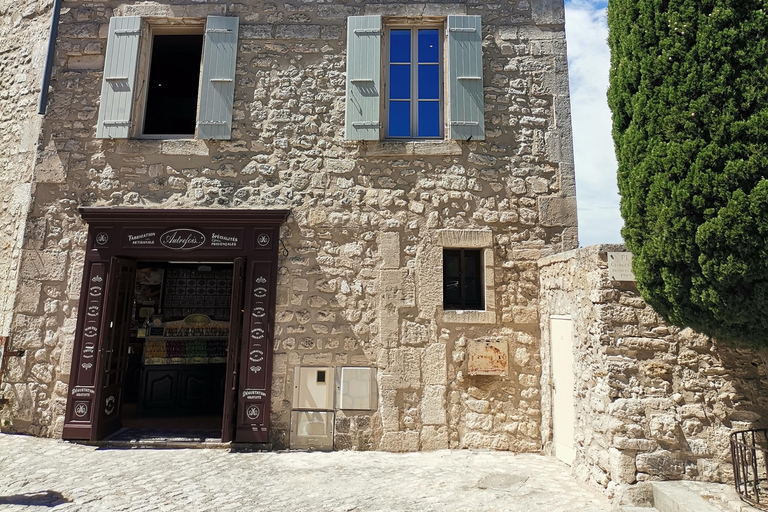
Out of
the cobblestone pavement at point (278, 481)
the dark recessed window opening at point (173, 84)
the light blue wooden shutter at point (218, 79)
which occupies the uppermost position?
the dark recessed window opening at point (173, 84)

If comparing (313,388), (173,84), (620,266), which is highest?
(173,84)

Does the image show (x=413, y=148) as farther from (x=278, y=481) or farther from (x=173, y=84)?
(x=173, y=84)

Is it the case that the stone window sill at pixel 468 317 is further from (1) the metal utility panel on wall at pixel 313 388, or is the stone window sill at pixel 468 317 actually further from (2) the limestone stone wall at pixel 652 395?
(1) the metal utility panel on wall at pixel 313 388

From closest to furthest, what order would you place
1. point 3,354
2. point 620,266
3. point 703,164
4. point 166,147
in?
point 703,164 < point 620,266 < point 3,354 < point 166,147

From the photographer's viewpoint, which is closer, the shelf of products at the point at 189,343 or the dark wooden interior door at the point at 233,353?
the dark wooden interior door at the point at 233,353

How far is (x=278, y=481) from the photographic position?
3.95 meters

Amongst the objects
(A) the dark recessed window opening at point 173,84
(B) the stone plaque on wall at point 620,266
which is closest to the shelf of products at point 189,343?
(A) the dark recessed window opening at point 173,84

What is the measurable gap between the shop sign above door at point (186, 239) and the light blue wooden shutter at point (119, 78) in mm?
1179

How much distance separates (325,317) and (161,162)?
2520mm

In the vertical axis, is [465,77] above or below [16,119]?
above

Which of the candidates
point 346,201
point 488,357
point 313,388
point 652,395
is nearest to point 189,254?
point 346,201

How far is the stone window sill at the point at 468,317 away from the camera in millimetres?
4961

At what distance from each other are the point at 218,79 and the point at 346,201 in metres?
2.03

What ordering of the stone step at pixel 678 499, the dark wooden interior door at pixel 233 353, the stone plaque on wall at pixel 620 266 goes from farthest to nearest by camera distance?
the dark wooden interior door at pixel 233 353
the stone plaque on wall at pixel 620 266
the stone step at pixel 678 499
